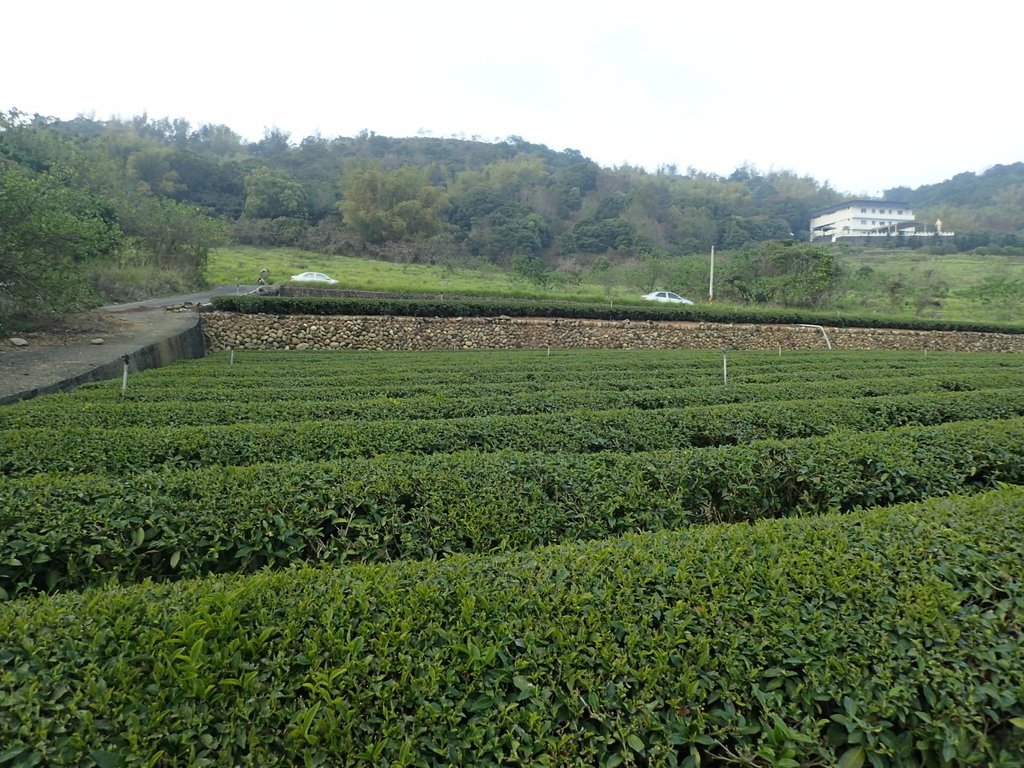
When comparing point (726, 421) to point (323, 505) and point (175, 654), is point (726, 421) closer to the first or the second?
point (323, 505)

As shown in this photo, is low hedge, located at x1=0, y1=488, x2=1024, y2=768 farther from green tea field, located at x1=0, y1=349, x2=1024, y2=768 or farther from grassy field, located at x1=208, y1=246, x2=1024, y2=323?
grassy field, located at x1=208, y1=246, x2=1024, y2=323

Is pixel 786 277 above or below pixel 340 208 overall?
below

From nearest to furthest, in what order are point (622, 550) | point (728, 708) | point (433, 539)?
1. point (728, 708)
2. point (622, 550)
3. point (433, 539)

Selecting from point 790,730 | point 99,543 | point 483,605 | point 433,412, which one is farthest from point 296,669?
point 433,412

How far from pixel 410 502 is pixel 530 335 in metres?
15.5

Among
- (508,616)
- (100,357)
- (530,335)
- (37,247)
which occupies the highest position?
(37,247)

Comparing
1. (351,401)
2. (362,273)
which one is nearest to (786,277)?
(362,273)

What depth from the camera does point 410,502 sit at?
3322 millimetres

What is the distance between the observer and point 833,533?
8.14 feet

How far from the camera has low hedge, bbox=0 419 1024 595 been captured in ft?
9.25

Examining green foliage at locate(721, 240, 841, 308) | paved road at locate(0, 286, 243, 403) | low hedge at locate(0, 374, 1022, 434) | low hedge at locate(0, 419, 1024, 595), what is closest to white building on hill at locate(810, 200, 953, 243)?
green foliage at locate(721, 240, 841, 308)

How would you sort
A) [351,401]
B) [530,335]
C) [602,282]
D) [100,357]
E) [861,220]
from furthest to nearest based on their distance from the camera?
[861,220] < [602,282] < [530,335] < [100,357] < [351,401]

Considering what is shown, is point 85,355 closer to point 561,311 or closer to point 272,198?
point 561,311

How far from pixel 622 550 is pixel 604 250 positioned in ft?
161
